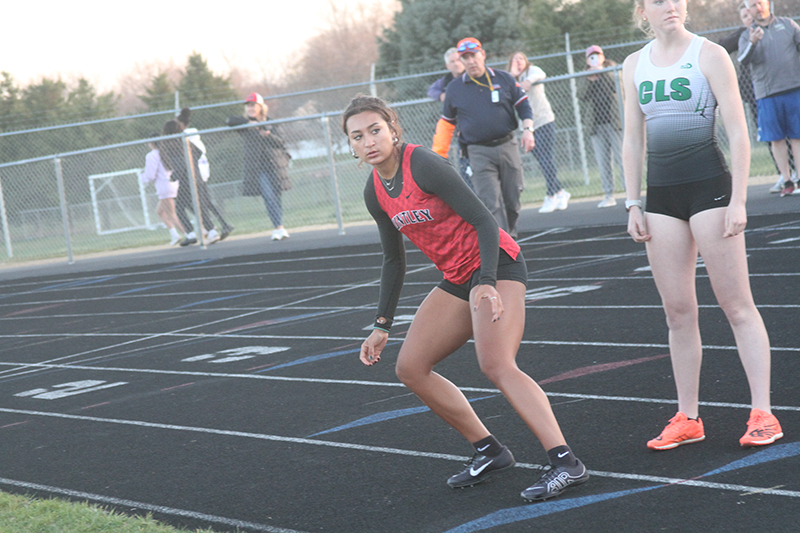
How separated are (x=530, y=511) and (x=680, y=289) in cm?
117

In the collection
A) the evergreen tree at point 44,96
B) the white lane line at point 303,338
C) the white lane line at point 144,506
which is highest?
the evergreen tree at point 44,96

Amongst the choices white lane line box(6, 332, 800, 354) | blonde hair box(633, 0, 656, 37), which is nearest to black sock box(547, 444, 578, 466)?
blonde hair box(633, 0, 656, 37)

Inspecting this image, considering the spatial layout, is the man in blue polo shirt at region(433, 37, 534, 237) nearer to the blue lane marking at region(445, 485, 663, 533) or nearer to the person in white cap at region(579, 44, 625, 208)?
the person in white cap at region(579, 44, 625, 208)

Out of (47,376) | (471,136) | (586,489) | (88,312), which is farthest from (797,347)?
(88,312)

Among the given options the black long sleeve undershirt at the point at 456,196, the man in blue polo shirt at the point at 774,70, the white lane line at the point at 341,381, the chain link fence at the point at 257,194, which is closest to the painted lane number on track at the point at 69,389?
the white lane line at the point at 341,381

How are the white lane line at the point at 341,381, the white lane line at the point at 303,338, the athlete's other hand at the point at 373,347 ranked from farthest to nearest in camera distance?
the white lane line at the point at 303,338, the white lane line at the point at 341,381, the athlete's other hand at the point at 373,347

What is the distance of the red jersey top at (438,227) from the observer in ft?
12.3

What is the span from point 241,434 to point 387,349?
76.7 inches

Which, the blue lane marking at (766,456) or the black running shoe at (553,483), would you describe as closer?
the black running shoe at (553,483)

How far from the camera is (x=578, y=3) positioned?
2445cm

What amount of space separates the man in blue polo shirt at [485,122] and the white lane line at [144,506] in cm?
555

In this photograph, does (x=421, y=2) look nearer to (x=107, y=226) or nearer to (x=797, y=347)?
(x=107, y=226)

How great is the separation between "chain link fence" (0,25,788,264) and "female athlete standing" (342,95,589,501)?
30.2ft

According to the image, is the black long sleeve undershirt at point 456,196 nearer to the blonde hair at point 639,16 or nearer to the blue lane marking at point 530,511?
the blue lane marking at point 530,511
